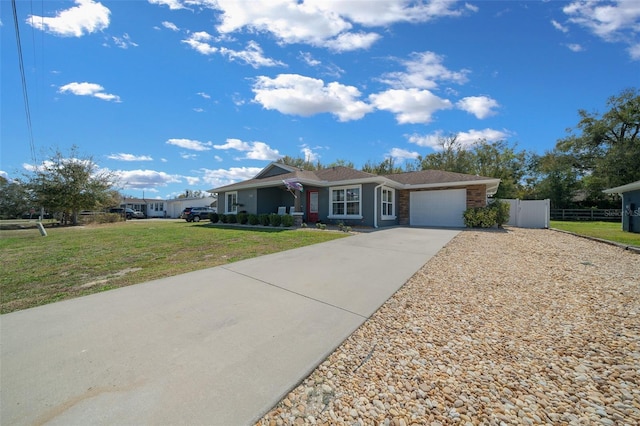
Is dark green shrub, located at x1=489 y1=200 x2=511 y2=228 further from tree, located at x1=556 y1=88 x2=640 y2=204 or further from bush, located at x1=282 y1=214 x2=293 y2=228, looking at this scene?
tree, located at x1=556 y1=88 x2=640 y2=204

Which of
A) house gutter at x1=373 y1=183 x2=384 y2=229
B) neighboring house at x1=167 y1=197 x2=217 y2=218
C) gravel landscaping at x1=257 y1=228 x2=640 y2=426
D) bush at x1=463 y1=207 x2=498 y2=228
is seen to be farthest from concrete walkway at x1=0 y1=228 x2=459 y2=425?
neighboring house at x1=167 y1=197 x2=217 y2=218

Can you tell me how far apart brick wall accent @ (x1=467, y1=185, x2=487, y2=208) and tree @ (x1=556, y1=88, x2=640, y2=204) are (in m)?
20.1

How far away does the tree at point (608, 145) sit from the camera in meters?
24.9

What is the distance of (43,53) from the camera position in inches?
392

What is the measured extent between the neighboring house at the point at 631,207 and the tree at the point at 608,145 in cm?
1407

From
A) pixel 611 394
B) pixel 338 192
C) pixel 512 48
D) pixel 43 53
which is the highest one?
pixel 512 48

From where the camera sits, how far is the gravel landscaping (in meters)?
1.99

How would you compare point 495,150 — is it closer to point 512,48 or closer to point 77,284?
point 512,48

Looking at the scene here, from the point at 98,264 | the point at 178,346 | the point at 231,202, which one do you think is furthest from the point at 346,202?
the point at 178,346

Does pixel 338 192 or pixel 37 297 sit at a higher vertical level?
pixel 338 192

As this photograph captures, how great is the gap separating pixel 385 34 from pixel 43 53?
40.7 ft

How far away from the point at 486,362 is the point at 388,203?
14.2m

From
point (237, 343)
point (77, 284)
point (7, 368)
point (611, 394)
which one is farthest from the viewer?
point (77, 284)

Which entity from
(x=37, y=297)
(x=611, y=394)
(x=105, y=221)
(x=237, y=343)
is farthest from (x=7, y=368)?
(x=105, y=221)
